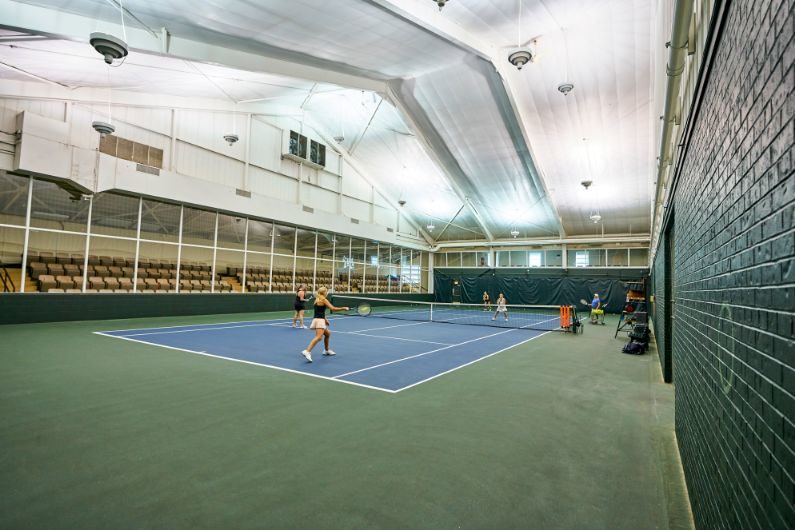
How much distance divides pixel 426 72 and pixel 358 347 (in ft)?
36.6

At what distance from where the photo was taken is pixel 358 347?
10.2m

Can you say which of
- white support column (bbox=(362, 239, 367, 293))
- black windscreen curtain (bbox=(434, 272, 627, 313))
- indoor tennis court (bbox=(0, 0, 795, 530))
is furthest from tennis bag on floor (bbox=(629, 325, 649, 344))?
white support column (bbox=(362, 239, 367, 293))

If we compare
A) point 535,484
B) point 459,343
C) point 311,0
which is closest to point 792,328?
point 535,484

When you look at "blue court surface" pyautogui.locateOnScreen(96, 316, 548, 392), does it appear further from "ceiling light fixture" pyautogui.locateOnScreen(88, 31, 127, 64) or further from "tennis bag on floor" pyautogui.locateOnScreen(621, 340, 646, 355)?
"ceiling light fixture" pyautogui.locateOnScreen(88, 31, 127, 64)

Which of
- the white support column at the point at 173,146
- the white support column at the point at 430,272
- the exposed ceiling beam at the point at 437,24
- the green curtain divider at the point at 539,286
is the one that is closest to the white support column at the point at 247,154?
the white support column at the point at 173,146

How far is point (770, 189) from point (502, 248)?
107 ft

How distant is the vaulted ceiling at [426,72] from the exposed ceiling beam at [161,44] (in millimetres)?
33

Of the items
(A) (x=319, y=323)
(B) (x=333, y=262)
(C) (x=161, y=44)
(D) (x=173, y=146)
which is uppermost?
(C) (x=161, y=44)

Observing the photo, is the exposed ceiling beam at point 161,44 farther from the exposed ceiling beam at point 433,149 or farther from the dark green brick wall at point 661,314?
the dark green brick wall at point 661,314

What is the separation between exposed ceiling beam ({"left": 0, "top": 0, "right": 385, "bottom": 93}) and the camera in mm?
9609

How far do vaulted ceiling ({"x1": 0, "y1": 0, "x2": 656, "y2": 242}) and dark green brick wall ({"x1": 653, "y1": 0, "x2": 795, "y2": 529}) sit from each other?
10.4 metres

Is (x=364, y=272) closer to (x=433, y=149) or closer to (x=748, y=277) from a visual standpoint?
(x=433, y=149)

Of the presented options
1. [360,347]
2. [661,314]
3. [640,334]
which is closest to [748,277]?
[661,314]

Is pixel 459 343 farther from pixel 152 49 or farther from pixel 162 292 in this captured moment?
pixel 162 292
